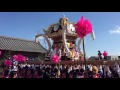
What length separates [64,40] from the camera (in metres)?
15.3

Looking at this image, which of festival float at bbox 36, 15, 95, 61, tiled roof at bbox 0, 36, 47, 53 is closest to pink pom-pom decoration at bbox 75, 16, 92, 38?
festival float at bbox 36, 15, 95, 61

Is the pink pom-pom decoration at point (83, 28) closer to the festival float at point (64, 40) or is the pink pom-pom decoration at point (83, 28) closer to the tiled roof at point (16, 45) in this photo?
the festival float at point (64, 40)

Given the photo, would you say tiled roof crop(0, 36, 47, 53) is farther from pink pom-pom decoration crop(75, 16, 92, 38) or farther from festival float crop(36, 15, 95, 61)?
pink pom-pom decoration crop(75, 16, 92, 38)

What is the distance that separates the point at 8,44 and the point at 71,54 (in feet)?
18.4

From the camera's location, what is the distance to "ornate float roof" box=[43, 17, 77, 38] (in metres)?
16.2

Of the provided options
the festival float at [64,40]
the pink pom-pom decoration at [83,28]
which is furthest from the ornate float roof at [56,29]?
the pink pom-pom decoration at [83,28]

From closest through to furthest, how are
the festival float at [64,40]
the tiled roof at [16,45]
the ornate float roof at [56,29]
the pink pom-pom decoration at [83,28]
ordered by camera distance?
1. the pink pom-pom decoration at [83,28]
2. the festival float at [64,40]
3. the ornate float roof at [56,29]
4. the tiled roof at [16,45]

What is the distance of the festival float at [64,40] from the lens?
1541 centimetres

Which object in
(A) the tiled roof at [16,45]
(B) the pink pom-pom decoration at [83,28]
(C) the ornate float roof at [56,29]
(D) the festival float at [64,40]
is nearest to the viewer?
(B) the pink pom-pom decoration at [83,28]
